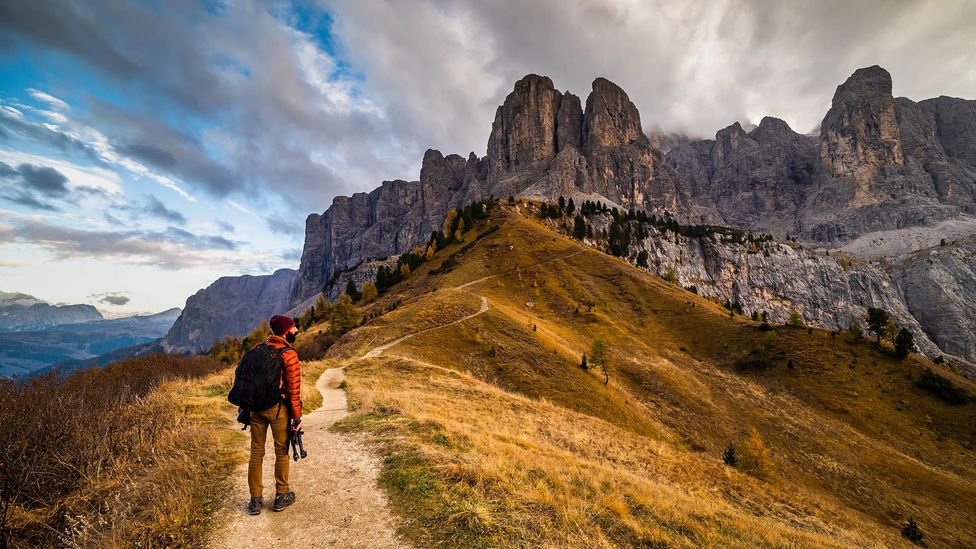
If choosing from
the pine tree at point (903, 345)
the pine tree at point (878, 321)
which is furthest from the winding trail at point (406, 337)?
the pine tree at point (878, 321)

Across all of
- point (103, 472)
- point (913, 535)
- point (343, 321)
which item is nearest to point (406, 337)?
point (343, 321)

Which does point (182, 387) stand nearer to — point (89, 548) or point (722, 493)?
point (89, 548)

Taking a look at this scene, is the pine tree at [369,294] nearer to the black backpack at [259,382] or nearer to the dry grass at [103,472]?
the dry grass at [103,472]

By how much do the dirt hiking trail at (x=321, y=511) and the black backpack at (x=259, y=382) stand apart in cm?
213

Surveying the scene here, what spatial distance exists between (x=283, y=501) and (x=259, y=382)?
253cm

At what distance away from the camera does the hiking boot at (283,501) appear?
8.21 meters

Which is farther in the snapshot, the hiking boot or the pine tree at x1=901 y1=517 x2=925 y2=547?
the pine tree at x1=901 y1=517 x2=925 y2=547

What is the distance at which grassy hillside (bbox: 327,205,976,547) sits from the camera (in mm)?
9688

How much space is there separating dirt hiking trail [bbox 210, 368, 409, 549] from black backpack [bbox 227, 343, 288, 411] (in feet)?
6.97

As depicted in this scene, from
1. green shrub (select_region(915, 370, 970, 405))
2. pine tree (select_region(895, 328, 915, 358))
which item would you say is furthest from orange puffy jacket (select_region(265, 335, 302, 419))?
pine tree (select_region(895, 328, 915, 358))

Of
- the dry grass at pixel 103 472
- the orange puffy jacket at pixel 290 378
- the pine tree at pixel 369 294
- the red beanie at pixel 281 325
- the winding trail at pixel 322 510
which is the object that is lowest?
the winding trail at pixel 322 510

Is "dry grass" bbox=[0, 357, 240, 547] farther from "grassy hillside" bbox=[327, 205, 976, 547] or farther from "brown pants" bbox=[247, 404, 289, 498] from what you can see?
"grassy hillside" bbox=[327, 205, 976, 547]

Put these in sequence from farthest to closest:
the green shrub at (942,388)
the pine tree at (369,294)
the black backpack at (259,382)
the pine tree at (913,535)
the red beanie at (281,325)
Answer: the pine tree at (369,294) → the green shrub at (942,388) → the pine tree at (913,535) → the red beanie at (281,325) → the black backpack at (259,382)

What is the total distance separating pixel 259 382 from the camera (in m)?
8.42
